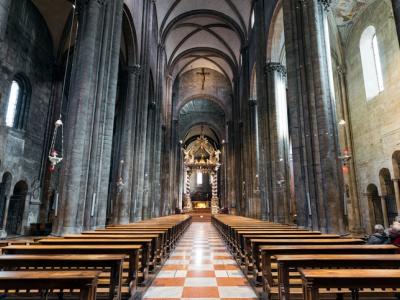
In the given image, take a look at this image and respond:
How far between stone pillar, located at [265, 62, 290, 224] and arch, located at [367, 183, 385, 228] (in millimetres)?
5266

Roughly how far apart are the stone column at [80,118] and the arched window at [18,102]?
300 inches

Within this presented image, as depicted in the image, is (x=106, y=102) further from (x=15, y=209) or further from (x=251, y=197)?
(x=251, y=197)

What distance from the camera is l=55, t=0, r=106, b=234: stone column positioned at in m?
7.81

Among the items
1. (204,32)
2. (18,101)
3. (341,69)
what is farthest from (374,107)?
(18,101)

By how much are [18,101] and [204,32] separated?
61.0 feet

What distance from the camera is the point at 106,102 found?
9789 millimetres

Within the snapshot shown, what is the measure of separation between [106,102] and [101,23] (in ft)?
9.40

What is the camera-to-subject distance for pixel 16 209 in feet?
46.2

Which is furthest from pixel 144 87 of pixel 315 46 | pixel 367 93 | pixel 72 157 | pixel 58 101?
pixel 367 93

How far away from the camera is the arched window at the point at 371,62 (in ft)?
48.3

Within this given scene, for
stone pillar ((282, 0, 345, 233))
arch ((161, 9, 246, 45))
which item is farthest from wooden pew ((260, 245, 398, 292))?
arch ((161, 9, 246, 45))

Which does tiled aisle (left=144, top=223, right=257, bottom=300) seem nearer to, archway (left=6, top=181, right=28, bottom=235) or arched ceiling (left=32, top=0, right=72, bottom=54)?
archway (left=6, top=181, right=28, bottom=235)

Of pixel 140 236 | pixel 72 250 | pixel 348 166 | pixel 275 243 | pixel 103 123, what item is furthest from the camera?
pixel 348 166

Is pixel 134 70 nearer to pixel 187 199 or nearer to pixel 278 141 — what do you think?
pixel 278 141
